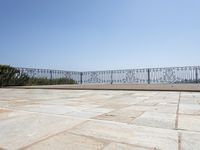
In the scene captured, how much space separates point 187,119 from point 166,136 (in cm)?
77

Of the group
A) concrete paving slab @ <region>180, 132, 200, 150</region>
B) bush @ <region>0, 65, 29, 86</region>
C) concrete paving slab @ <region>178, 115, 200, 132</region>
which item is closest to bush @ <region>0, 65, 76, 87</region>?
bush @ <region>0, 65, 29, 86</region>

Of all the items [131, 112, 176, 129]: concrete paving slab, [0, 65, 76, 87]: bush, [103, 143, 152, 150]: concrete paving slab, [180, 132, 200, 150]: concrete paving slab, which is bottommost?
[103, 143, 152, 150]: concrete paving slab

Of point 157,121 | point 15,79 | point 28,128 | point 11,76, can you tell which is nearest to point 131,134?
point 157,121

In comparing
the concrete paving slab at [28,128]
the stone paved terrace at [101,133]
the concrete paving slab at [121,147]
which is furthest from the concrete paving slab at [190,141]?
the concrete paving slab at [28,128]

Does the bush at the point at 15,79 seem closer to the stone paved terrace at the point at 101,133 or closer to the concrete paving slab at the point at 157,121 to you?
the stone paved terrace at the point at 101,133

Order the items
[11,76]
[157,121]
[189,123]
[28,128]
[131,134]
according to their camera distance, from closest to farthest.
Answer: [131,134]
[28,128]
[189,123]
[157,121]
[11,76]

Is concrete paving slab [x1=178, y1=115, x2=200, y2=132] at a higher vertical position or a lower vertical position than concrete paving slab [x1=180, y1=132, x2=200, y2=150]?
higher

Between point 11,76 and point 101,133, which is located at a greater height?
point 11,76

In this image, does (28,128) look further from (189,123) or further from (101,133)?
(189,123)

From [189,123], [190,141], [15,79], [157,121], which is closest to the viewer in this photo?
[190,141]

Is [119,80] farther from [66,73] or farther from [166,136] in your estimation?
[166,136]

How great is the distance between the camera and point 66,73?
16297 mm

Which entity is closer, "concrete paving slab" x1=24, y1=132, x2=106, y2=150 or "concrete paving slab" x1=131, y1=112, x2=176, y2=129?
"concrete paving slab" x1=24, y1=132, x2=106, y2=150

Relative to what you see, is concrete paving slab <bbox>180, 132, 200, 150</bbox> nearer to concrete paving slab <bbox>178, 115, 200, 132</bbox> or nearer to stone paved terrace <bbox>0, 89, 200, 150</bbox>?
stone paved terrace <bbox>0, 89, 200, 150</bbox>
